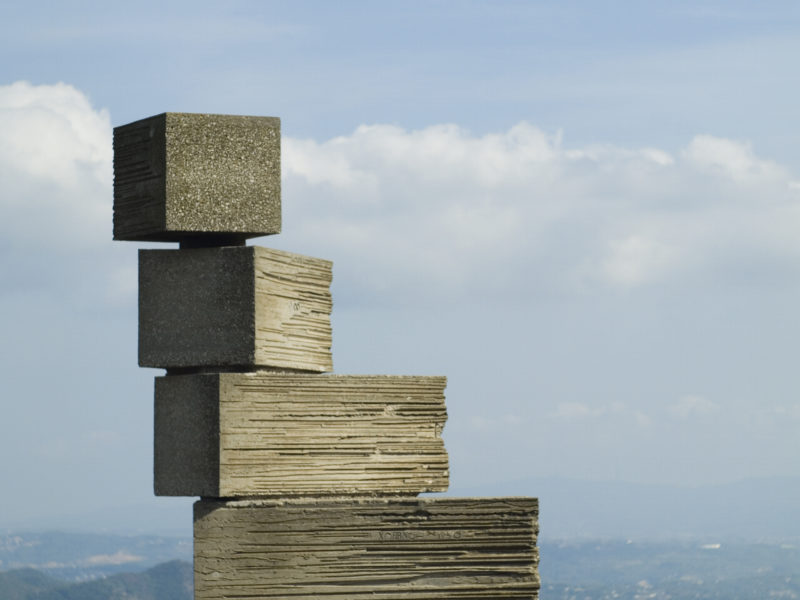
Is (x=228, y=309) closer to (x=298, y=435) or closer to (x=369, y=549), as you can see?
(x=298, y=435)

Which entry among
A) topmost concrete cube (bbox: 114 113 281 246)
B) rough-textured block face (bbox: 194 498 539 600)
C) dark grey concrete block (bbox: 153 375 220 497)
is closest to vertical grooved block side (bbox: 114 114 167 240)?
topmost concrete cube (bbox: 114 113 281 246)

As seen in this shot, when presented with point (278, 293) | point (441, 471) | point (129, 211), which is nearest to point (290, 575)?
point (441, 471)

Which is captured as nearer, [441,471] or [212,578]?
[212,578]

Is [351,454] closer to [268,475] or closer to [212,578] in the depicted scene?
[268,475]

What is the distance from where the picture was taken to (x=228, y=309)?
8.10 metres

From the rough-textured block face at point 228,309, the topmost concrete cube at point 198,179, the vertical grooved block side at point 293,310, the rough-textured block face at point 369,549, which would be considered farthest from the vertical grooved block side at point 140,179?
the rough-textured block face at point 369,549

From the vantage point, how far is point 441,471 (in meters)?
8.45

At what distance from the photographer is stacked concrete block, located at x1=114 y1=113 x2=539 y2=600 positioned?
795cm

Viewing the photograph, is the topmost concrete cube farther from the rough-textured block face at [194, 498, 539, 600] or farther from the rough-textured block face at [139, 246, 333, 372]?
the rough-textured block face at [194, 498, 539, 600]

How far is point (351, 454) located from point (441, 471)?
680 mm

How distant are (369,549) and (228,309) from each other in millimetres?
1845

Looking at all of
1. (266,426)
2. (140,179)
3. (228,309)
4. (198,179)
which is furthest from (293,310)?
(140,179)

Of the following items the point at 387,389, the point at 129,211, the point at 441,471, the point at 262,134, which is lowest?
the point at 441,471

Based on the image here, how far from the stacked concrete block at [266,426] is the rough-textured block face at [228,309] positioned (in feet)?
0.04
